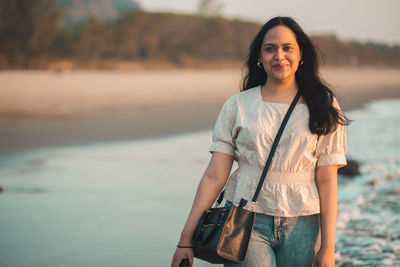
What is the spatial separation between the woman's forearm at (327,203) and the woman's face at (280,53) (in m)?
0.48

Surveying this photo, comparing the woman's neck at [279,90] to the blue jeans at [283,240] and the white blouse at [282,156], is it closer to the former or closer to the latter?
the white blouse at [282,156]

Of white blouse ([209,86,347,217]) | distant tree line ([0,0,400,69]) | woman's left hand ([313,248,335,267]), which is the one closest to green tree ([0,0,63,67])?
distant tree line ([0,0,400,69])

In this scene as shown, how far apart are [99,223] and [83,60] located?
22636mm

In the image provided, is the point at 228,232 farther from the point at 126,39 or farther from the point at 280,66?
the point at 126,39

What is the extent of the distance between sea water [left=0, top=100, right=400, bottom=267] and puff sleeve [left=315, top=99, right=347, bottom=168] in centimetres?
169

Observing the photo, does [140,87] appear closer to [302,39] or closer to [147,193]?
[147,193]

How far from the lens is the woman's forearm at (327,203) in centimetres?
200

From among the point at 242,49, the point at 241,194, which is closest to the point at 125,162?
the point at 241,194

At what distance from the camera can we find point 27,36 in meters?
23.7

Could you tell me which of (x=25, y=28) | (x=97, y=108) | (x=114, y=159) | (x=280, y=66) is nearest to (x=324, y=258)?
(x=280, y=66)

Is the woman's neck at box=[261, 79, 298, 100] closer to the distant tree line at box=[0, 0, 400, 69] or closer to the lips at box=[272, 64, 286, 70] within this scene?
the lips at box=[272, 64, 286, 70]

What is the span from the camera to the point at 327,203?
2021 millimetres

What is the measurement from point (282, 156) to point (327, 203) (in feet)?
1.00

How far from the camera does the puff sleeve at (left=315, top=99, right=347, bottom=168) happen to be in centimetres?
202
